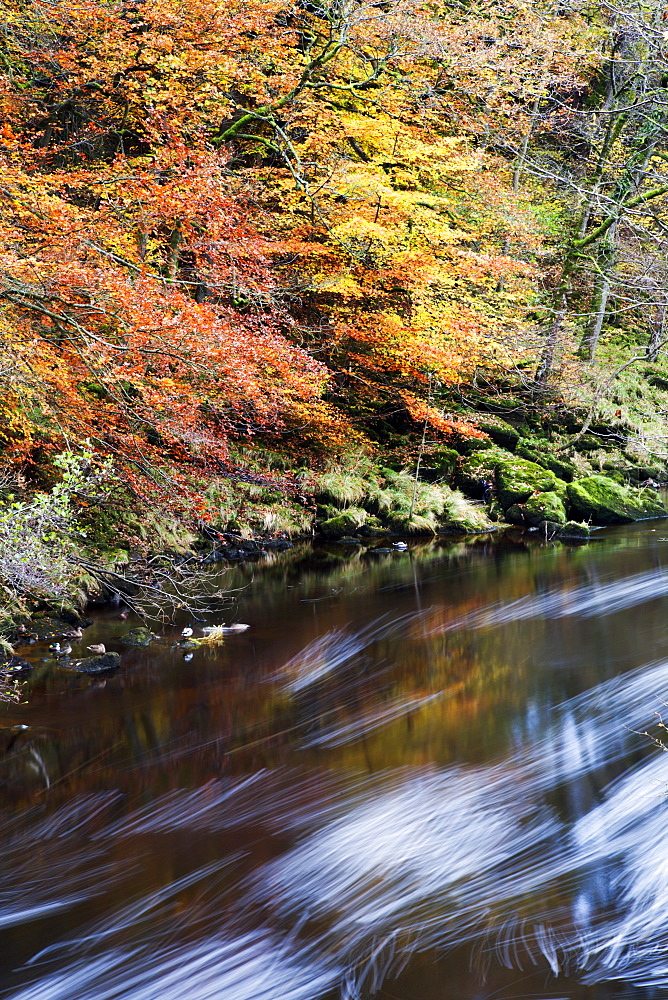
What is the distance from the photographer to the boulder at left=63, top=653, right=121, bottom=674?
25.7 ft

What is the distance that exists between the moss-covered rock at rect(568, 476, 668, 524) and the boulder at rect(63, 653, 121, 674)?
1066 cm

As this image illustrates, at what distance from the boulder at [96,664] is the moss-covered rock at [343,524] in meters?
7.15

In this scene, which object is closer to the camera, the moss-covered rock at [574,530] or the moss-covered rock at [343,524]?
the moss-covered rock at [343,524]

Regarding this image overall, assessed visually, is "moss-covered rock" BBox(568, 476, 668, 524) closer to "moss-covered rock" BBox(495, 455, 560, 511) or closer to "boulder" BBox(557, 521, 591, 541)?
"moss-covered rock" BBox(495, 455, 560, 511)

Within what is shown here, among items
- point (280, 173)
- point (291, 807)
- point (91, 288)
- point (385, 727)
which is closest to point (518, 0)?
point (280, 173)

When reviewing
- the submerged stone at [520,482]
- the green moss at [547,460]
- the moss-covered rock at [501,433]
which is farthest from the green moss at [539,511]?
the moss-covered rock at [501,433]

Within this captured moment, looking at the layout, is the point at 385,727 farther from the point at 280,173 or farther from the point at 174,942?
the point at 280,173

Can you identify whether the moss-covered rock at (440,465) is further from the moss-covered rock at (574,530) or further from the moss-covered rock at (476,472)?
the moss-covered rock at (574,530)

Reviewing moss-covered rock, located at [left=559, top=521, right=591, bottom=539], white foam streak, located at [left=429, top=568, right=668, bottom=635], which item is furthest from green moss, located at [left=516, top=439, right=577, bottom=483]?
white foam streak, located at [left=429, top=568, right=668, bottom=635]

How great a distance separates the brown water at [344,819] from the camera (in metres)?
3.96

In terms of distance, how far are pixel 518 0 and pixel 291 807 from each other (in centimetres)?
1808

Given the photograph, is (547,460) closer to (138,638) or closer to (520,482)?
(520,482)

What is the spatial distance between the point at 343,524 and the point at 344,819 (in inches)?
379

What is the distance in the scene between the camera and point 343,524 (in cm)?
1478
